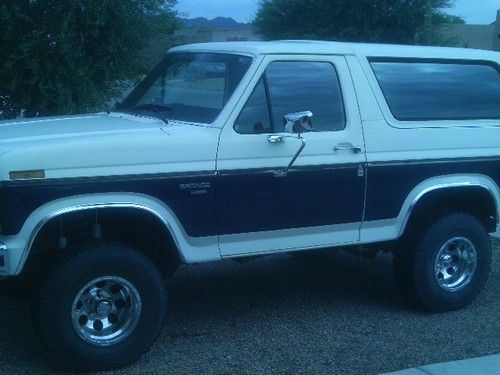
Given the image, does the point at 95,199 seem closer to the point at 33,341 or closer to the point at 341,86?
the point at 33,341

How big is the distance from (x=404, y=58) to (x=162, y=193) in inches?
99.8

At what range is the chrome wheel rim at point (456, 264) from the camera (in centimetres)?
681

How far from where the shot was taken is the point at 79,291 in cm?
518

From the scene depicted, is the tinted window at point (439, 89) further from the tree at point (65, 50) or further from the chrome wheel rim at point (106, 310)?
the tree at point (65, 50)

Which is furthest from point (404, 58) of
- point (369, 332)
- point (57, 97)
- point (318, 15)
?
point (318, 15)

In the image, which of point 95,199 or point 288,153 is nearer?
point 95,199

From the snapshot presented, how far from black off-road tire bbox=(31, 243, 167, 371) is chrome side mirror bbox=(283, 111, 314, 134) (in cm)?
134

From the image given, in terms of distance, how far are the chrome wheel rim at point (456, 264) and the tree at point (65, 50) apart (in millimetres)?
4426

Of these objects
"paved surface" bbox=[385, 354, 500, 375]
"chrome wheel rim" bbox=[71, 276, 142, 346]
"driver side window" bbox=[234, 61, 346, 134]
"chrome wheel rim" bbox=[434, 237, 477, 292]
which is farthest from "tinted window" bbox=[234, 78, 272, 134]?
"chrome wheel rim" bbox=[434, 237, 477, 292]

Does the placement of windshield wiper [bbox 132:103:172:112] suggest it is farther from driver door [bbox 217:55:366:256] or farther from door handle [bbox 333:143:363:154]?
door handle [bbox 333:143:363:154]

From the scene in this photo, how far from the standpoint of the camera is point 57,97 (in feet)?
29.8

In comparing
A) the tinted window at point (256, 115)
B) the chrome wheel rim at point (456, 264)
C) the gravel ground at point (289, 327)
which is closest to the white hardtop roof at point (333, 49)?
the tinted window at point (256, 115)

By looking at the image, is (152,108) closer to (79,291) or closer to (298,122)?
(298,122)

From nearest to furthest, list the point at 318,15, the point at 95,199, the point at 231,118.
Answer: the point at 95,199 < the point at 231,118 < the point at 318,15
